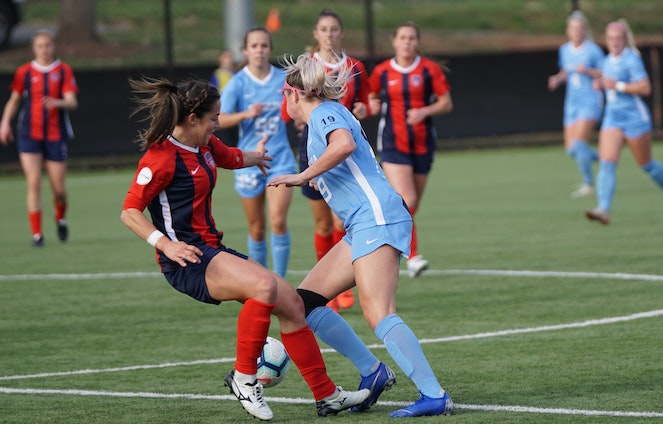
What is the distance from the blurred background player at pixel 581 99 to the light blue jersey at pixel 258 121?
7.52m

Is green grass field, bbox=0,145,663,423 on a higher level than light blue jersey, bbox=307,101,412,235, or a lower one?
lower

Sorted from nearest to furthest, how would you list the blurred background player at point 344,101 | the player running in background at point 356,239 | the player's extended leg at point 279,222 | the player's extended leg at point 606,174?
the player running in background at point 356,239
the blurred background player at point 344,101
the player's extended leg at point 279,222
the player's extended leg at point 606,174

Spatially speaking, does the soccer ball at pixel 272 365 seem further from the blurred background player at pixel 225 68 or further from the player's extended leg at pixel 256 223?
the blurred background player at pixel 225 68

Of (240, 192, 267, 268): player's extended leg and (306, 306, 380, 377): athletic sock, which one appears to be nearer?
(306, 306, 380, 377): athletic sock

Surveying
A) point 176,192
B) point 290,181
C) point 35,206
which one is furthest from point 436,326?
point 35,206

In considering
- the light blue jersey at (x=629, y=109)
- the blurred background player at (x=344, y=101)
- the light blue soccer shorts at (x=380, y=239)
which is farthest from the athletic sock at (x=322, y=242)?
the light blue jersey at (x=629, y=109)

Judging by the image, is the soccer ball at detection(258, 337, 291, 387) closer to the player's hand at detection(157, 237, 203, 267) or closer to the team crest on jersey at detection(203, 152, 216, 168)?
the player's hand at detection(157, 237, 203, 267)

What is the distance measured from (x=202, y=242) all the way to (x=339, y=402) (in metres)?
1.04

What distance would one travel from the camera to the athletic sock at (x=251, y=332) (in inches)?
222

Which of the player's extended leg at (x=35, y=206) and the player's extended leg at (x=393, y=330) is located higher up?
the player's extended leg at (x=393, y=330)

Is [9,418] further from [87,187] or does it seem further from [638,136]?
[87,187]

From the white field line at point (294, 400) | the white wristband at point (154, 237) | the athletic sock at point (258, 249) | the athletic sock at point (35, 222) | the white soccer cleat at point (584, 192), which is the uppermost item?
the white wristband at point (154, 237)

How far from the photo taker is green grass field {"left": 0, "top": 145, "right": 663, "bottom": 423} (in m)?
5.99

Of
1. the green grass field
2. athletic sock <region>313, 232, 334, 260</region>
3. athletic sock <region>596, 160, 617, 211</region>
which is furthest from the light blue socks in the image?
athletic sock <region>313, 232, 334, 260</region>
